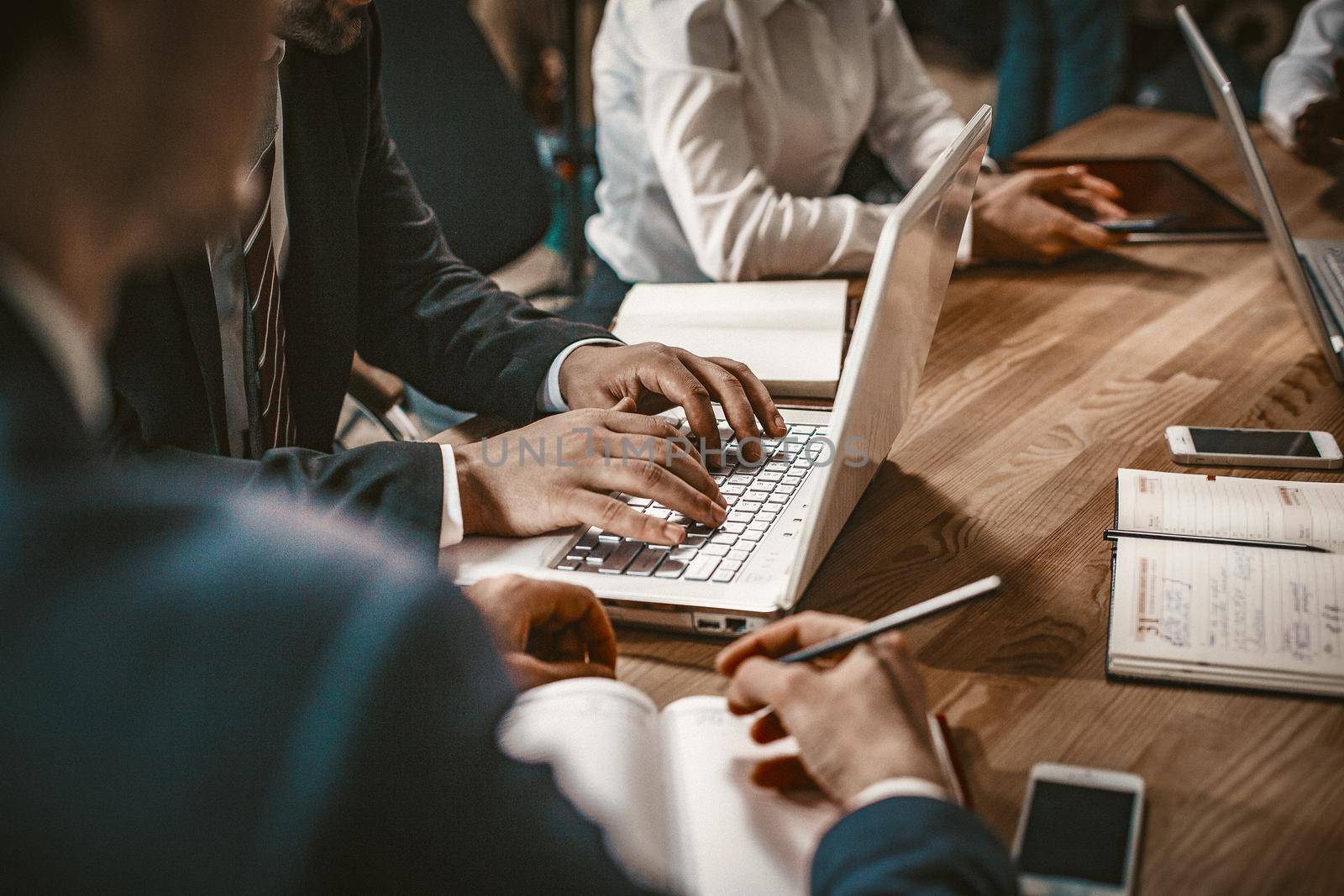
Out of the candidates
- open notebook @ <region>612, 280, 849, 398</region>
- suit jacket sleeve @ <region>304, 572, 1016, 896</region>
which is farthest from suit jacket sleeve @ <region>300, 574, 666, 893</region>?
open notebook @ <region>612, 280, 849, 398</region>

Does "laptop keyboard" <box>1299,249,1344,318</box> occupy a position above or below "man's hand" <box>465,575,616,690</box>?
above

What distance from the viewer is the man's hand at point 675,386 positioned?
101cm

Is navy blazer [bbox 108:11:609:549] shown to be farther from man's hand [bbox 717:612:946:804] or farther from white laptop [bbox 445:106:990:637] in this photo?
man's hand [bbox 717:612:946:804]

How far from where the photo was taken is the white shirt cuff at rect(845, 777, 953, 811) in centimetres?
56

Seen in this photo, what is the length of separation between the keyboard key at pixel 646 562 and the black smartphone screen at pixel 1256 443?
545mm

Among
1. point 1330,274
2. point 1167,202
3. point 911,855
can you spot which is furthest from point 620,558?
point 1167,202

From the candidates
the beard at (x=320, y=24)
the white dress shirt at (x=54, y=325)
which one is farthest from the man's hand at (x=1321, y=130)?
the white dress shirt at (x=54, y=325)

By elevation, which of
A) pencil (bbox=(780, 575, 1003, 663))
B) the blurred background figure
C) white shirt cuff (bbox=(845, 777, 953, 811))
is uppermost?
pencil (bbox=(780, 575, 1003, 663))

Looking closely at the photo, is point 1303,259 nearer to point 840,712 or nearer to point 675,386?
point 675,386

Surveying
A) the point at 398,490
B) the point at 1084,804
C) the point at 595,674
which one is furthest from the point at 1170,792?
the point at 398,490

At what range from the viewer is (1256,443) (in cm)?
104

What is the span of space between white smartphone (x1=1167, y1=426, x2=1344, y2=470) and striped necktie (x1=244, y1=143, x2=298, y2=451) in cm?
93

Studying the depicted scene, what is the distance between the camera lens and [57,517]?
44 centimetres

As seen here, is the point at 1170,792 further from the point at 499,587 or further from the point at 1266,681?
the point at 499,587
